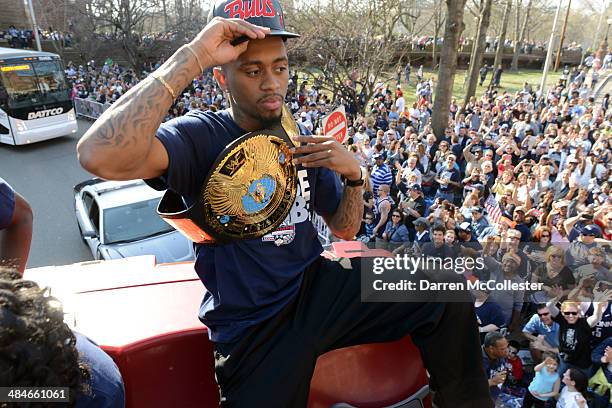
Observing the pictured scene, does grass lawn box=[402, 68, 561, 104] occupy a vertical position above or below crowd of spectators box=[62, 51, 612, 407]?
below

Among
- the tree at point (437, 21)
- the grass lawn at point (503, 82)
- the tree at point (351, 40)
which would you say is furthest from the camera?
the grass lawn at point (503, 82)

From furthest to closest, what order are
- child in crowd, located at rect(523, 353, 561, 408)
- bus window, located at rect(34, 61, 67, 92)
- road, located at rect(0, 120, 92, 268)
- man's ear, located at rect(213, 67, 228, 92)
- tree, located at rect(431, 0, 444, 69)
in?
tree, located at rect(431, 0, 444, 69) < bus window, located at rect(34, 61, 67, 92) < road, located at rect(0, 120, 92, 268) < child in crowd, located at rect(523, 353, 561, 408) < man's ear, located at rect(213, 67, 228, 92)

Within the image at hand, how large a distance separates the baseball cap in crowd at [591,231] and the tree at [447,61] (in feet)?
26.2

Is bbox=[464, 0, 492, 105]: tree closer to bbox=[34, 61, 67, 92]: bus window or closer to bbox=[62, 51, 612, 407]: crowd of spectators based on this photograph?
bbox=[62, 51, 612, 407]: crowd of spectators

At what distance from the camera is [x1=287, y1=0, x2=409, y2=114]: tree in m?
16.3

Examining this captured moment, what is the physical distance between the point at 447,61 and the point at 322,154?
12.4m

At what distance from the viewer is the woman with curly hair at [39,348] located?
107 cm

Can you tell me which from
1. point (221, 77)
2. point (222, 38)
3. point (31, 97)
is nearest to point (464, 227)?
point (221, 77)

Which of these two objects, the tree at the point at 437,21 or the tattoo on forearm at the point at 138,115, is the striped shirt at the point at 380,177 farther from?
the tree at the point at 437,21

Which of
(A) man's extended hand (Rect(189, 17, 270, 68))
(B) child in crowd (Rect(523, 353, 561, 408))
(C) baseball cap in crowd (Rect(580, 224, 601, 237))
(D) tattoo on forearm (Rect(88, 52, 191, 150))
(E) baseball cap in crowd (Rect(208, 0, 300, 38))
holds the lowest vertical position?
(B) child in crowd (Rect(523, 353, 561, 408))

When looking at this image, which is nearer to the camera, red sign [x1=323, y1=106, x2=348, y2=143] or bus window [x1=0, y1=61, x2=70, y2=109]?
red sign [x1=323, y1=106, x2=348, y2=143]

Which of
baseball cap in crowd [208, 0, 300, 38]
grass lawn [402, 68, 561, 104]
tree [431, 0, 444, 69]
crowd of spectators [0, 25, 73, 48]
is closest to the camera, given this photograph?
baseball cap in crowd [208, 0, 300, 38]

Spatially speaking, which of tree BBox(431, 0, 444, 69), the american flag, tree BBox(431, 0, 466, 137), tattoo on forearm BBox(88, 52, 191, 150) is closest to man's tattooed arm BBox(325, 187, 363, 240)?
tattoo on forearm BBox(88, 52, 191, 150)

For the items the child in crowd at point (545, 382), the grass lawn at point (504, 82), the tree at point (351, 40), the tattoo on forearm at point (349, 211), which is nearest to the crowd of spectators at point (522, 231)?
the child in crowd at point (545, 382)
